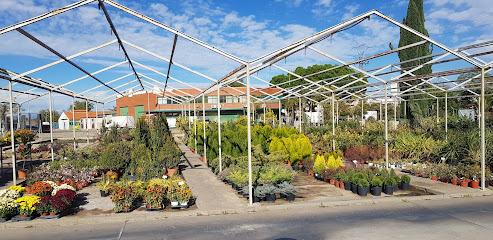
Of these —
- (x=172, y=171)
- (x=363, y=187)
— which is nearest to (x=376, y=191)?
(x=363, y=187)

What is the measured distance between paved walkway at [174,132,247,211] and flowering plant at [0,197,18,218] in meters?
3.87

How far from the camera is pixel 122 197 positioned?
25.2 ft

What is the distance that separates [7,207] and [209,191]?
186 inches

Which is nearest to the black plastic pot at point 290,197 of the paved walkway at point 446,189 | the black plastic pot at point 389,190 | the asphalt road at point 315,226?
the asphalt road at point 315,226

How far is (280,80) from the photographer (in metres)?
63.6

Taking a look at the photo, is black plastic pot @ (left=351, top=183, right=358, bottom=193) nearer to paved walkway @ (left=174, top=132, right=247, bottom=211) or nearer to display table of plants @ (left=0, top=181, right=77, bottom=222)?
paved walkway @ (left=174, top=132, right=247, bottom=211)

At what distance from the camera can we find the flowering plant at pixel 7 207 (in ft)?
23.1

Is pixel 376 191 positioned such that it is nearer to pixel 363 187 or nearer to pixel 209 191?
pixel 363 187

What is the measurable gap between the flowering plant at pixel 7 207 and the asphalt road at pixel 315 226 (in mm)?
486

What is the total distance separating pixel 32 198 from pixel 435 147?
1355 centimetres

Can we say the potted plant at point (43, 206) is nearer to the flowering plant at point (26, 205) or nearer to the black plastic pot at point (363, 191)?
the flowering plant at point (26, 205)

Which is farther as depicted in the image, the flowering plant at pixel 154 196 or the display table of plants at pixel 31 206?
the flowering plant at pixel 154 196

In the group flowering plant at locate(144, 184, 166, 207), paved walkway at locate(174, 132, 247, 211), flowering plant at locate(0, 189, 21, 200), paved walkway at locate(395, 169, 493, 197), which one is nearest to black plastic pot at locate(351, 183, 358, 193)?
paved walkway at locate(395, 169, 493, 197)

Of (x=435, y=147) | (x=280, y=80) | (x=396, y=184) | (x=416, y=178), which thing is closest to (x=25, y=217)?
(x=396, y=184)
